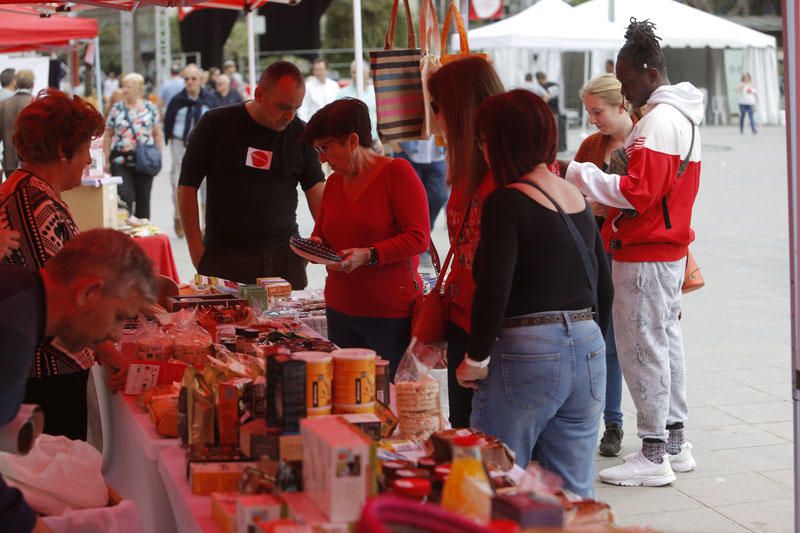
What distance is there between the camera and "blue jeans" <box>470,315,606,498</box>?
2.98 metres

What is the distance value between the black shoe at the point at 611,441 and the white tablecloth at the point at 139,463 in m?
2.29

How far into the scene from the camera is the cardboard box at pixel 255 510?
6.94ft

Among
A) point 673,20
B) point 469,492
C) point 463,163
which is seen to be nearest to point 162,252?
point 463,163

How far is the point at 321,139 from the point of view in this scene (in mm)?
3912

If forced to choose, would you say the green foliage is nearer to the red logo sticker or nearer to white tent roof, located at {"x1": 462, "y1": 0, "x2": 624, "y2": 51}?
white tent roof, located at {"x1": 462, "y1": 0, "x2": 624, "y2": 51}

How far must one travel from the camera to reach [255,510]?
212 cm

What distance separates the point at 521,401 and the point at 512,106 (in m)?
0.82

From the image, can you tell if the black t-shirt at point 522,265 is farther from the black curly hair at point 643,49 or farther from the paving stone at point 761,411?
the paving stone at point 761,411

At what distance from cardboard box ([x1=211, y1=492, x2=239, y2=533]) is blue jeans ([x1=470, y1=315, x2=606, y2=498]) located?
36.3 inches

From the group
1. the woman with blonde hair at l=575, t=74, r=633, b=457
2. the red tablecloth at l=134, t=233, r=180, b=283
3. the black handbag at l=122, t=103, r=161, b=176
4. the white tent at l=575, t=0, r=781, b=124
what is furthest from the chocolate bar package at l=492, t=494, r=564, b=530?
the black handbag at l=122, t=103, r=161, b=176

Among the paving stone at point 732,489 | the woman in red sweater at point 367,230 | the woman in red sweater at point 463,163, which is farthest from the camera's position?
the paving stone at point 732,489

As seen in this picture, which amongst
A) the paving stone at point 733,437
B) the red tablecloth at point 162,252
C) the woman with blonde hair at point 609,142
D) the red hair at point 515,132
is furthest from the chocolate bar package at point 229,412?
the red tablecloth at point 162,252

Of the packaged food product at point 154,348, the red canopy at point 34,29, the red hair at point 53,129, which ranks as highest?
the red canopy at point 34,29

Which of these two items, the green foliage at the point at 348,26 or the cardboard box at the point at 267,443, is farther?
the green foliage at the point at 348,26
